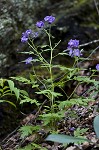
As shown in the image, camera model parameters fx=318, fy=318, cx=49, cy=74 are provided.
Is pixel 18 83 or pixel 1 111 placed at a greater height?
pixel 18 83

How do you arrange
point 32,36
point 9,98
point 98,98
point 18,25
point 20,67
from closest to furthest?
point 32,36 < point 98,98 < point 9,98 < point 20,67 < point 18,25

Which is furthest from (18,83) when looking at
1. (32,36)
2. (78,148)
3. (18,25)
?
(78,148)

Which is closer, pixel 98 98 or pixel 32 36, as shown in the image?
pixel 32 36

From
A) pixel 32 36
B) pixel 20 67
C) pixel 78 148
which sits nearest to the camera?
pixel 78 148

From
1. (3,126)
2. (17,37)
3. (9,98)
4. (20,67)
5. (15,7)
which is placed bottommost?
(3,126)

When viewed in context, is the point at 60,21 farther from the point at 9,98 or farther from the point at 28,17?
the point at 9,98

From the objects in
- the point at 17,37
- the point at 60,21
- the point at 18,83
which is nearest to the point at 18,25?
the point at 17,37

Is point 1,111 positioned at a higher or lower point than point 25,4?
lower

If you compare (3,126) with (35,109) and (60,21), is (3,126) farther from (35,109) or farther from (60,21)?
(60,21)

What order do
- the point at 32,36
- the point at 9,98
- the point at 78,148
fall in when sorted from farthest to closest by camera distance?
the point at 9,98 < the point at 32,36 < the point at 78,148
